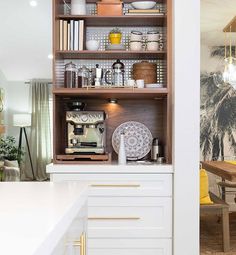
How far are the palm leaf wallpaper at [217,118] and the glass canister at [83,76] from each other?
3454mm

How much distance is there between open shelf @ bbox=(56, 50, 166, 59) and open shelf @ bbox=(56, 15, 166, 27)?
264mm

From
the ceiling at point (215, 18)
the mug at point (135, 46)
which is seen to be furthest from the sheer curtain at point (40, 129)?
the mug at point (135, 46)

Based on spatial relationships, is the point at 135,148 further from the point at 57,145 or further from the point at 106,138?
the point at 57,145

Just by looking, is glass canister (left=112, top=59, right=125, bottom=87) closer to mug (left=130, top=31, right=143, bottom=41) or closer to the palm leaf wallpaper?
mug (left=130, top=31, right=143, bottom=41)

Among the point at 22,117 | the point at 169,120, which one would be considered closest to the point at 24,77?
the point at 22,117

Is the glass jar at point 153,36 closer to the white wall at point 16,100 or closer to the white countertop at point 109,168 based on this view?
the white countertop at point 109,168

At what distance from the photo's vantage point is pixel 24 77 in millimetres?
9367

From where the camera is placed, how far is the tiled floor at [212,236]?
3877 mm

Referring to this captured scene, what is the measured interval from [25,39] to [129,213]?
567cm

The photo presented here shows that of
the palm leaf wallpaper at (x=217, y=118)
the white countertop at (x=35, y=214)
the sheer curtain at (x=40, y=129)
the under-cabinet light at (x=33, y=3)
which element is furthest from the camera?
the sheer curtain at (x=40, y=129)

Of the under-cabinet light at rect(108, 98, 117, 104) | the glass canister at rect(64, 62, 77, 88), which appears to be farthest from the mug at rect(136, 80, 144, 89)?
the glass canister at rect(64, 62, 77, 88)

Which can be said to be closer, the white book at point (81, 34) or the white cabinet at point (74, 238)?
the white cabinet at point (74, 238)

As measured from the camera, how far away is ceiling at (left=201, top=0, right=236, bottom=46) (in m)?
4.60

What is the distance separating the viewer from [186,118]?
2.84 m
